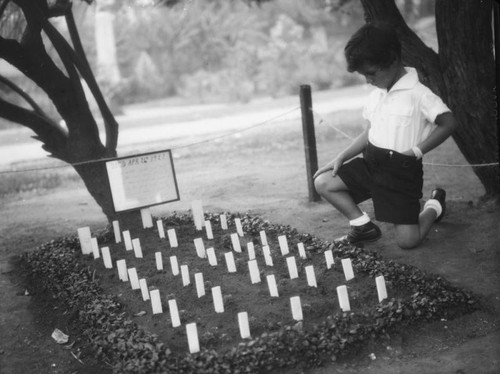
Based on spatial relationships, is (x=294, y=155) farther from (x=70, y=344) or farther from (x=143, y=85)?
(x=143, y=85)

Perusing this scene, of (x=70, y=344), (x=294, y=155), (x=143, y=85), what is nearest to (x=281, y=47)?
(x=143, y=85)

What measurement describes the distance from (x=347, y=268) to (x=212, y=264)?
0.99 meters

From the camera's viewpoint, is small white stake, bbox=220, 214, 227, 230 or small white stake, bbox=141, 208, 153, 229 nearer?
small white stake, bbox=220, 214, 227, 230

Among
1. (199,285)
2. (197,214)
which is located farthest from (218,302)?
(197,214)

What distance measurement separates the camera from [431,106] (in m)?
3.77

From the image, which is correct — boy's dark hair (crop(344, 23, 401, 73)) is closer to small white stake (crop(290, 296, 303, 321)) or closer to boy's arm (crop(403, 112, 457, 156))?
boy's arm (crop(403, 112, 457, 156))

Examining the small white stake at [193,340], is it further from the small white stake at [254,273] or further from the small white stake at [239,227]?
the small white stake at [239,227]

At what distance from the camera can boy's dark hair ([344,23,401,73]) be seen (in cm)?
371

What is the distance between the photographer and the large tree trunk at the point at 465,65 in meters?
4.55

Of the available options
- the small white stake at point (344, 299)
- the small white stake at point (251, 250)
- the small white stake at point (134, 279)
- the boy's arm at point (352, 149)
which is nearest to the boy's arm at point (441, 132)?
the boy's arm at point (352, 149)

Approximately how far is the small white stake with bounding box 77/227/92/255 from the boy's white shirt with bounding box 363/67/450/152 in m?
2.36

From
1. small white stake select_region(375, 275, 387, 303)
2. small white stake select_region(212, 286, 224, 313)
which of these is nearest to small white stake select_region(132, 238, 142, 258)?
small white stake select_region(212, 286, 224, 313)

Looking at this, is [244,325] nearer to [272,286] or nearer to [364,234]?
[272,286]

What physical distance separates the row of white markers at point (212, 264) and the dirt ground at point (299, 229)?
0.42 meters
